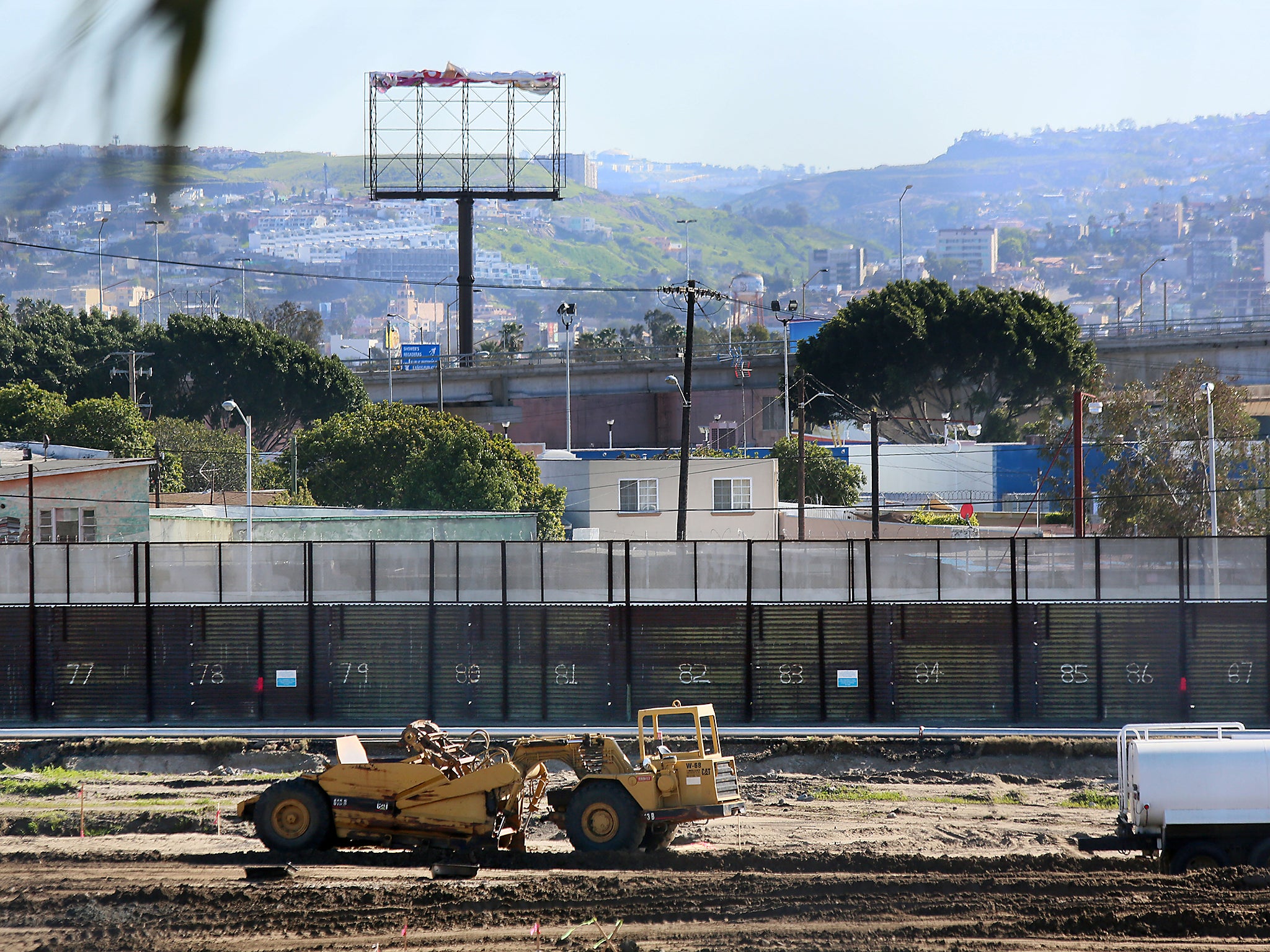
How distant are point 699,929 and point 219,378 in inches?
3429

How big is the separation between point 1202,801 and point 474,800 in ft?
29.9

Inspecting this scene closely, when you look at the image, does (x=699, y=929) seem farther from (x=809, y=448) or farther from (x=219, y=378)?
(x=219, y=378)

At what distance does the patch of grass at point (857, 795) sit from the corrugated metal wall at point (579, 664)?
408cm

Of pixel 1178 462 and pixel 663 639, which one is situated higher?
pixel 1178 462

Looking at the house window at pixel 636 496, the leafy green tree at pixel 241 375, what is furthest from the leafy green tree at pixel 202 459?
the house window at pixel 636 496

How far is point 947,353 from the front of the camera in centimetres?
9475

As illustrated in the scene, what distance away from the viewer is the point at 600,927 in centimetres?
A: 1440

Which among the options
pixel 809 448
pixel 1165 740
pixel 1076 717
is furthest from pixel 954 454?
pixel 1165 740

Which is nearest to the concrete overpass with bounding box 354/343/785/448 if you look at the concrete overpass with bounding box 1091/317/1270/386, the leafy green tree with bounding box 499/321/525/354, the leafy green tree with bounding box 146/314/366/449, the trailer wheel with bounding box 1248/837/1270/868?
the leafy green tree with bounding box 146/314/366/449

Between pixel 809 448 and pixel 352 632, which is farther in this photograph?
pixel 809 448

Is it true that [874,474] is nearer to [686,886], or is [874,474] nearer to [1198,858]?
[1198,858]

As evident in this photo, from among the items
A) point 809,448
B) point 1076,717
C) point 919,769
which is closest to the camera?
point 919,769

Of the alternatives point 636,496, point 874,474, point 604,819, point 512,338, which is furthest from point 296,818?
point 512,338

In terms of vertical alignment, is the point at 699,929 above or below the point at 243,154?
below
